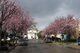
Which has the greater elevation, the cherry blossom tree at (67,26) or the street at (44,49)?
the cherry blossom tree at (67,26)

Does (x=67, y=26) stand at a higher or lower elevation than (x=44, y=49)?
higher

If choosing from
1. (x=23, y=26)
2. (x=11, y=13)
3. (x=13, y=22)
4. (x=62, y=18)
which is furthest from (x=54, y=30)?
(x=11, y=13)

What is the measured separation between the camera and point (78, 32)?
277 ft

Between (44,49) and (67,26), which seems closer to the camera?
(44,49)

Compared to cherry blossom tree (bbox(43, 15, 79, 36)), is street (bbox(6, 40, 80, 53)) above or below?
below

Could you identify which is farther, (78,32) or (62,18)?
(62,18)

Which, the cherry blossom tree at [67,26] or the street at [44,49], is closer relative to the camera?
the street at [44,49]

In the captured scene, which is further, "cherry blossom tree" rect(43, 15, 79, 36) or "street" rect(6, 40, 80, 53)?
"cherry blossom tree" rect(43, 15, 79, 36)

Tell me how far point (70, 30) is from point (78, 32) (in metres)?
4.72

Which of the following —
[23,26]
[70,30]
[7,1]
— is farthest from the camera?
[70,30]

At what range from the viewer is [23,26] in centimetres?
6725

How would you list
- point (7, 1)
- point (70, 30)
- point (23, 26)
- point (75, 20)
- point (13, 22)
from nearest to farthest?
point (7, 1)
point (13, 22)
point (23, 26)
point (70, 30)
point (75, 20)

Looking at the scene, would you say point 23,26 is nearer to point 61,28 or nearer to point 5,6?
point 61,28

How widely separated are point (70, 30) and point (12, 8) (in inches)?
1609
